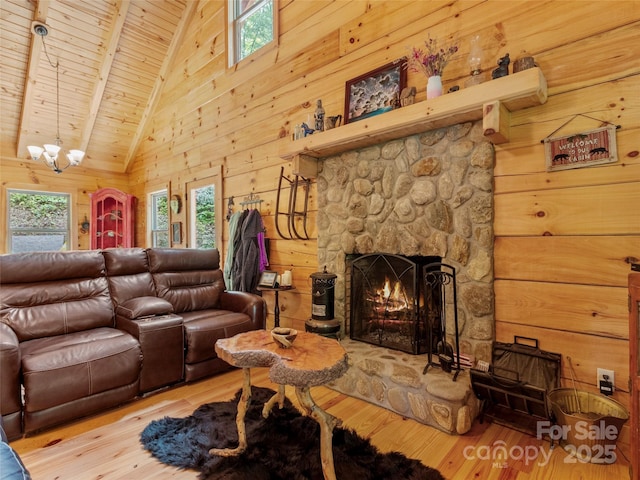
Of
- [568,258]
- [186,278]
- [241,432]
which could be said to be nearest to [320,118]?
[186,278]

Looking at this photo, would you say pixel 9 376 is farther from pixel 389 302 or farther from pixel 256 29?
pixel 256 29

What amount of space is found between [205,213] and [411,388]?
383 cm

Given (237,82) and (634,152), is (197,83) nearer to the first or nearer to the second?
(237,82)

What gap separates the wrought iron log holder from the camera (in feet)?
7.08

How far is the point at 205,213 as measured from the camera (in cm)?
489

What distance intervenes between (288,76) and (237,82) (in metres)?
0.95

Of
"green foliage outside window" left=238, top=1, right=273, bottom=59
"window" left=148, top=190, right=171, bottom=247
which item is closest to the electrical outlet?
"green foliage outside window" left=238, top=1, right=273, bottom=59

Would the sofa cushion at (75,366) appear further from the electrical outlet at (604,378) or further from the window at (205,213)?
the electrical outlet at (604,378)

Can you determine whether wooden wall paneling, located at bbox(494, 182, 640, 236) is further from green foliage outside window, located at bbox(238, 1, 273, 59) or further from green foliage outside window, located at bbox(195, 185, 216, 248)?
green foliage outside window, located at bbox(195, 185, 216, 248)

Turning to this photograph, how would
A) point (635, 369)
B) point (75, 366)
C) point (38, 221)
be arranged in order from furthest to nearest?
point (38, 221), point (75, 366), point (635, 369)

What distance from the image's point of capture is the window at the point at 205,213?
177 inches

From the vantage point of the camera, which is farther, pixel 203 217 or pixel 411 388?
pixel 203 217

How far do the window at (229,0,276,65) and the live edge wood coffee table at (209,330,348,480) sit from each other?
348cm

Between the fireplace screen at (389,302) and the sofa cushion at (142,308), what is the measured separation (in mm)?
1549
